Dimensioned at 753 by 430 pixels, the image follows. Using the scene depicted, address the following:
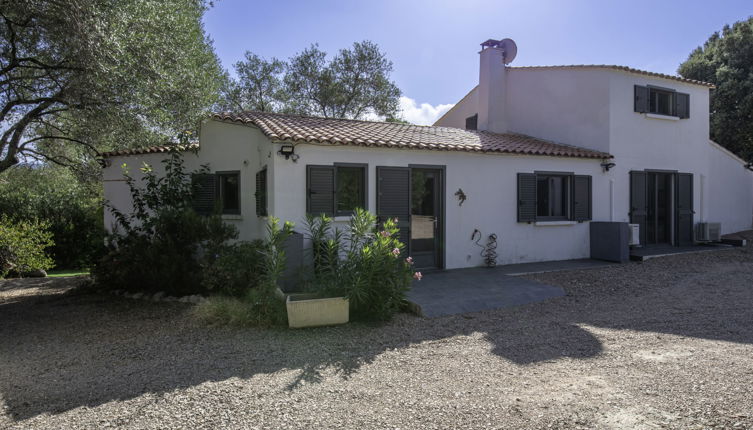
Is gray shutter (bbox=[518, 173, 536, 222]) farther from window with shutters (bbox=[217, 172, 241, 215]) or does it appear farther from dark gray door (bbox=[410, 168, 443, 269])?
window with shutters (bbox=[217, 172, 241, 215])

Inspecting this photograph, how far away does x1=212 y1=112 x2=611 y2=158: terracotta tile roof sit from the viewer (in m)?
9.04

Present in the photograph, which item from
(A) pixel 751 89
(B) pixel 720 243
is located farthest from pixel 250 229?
(A) pixel 751 89

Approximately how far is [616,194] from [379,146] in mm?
7649

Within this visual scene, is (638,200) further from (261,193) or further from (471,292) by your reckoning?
(261,193)

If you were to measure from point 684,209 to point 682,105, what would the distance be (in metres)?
3.24

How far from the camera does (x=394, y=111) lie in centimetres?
2555

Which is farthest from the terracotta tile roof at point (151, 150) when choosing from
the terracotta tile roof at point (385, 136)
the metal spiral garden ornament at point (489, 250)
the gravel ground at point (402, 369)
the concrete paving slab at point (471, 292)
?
the metal spiral garden ornament at point (489, 250)

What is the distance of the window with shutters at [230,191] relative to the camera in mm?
10913

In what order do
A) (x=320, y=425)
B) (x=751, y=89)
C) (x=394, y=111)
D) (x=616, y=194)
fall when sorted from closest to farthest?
(x=320, y=425) → (x=616, y=194) → (x=751, y=89) → (x=394, y=111)

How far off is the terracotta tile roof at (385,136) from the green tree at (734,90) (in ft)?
35.9

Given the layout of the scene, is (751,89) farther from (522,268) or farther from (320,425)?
(320,425)

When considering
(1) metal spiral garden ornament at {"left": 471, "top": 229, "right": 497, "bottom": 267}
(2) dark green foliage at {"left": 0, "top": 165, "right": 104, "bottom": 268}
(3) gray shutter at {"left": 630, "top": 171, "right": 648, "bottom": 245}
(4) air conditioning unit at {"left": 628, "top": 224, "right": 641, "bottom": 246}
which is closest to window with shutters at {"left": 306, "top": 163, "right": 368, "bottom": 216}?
(1) metal spiral garden ornament at {"left": 471, "top": 229, "right": 497, "bottom": 267}

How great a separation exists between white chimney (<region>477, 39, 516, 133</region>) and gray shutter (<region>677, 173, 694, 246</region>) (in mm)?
5697

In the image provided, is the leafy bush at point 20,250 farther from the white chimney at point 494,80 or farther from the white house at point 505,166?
the white chimney at point 494,80
